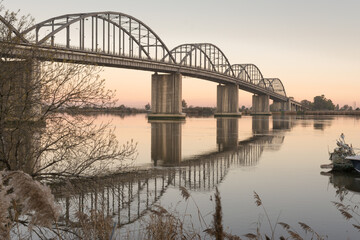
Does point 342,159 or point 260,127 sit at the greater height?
point 260,127

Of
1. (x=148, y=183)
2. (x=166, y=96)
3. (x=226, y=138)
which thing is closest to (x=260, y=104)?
(x=166, y=96)

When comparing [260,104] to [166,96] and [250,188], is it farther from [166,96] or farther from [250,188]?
[250,188]

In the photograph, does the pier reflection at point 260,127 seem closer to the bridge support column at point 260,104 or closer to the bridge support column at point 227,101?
the bridge support column at point 227,101

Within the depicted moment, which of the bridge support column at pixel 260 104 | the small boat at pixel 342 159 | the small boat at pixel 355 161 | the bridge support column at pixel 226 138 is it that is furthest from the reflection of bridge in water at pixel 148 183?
the bridge support column at pixel 260 104

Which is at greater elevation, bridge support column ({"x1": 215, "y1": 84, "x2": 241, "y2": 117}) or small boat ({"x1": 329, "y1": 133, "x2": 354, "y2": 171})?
bridge support column ({"x1": 215, "y1": 84, "x2": 241, "y2": 117})

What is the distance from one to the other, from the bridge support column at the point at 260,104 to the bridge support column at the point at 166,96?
3432 inches

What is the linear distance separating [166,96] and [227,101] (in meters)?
43.8

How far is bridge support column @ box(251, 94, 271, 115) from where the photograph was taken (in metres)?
183

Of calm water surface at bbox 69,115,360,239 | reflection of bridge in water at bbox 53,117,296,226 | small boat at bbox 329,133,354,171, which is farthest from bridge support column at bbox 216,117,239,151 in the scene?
small boat at bbox 329,133,354,171

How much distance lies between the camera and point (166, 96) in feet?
330

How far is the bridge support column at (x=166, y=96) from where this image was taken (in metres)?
99.3

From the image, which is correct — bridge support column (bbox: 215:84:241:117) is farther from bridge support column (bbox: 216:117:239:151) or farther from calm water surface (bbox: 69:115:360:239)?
calm water surface (bbox: 69:115:360:239)

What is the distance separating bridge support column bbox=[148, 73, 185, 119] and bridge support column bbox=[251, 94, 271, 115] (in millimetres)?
87171

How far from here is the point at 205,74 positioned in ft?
379
